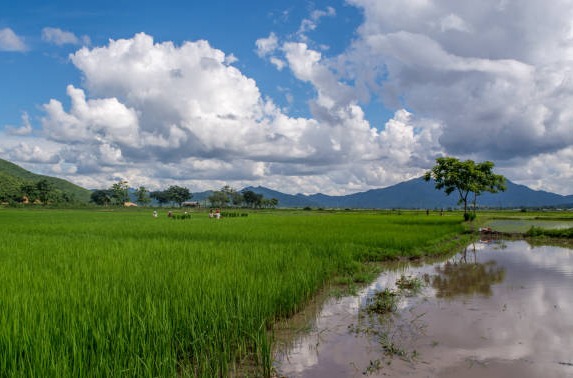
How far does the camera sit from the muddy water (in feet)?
15.2

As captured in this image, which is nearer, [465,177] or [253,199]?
[465,177]

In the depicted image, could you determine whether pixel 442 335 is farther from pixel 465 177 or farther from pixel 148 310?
pixel 465 177

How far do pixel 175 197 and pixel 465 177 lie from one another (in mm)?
124083

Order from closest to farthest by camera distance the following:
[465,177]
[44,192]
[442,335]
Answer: [442,335], [465,177], [44,192]

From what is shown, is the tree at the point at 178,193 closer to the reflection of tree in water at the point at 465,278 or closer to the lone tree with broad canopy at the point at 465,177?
the lone tree with broad canopy at the point at 465,177

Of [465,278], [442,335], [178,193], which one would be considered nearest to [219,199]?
[178,193]

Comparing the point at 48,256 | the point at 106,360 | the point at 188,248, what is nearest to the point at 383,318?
the point at 106,360

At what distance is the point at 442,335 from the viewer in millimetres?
5734

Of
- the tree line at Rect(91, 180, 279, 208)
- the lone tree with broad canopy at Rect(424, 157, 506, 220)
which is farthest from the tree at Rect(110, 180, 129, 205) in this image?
the lone tree with broad canopy at Rect(424, 157, 506, 220)

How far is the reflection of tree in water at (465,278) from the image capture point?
356 inches

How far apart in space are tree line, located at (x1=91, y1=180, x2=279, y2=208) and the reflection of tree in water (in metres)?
128

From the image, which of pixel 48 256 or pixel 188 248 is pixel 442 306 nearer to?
pixel 188 248

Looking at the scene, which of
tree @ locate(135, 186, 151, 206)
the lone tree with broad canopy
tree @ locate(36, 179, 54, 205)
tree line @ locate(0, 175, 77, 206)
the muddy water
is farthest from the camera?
tree @ locate(135, 186, 151, 206)

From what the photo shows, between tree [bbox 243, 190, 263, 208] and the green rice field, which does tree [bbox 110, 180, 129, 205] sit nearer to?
tree [bbox 243, 190, 263, 208]
